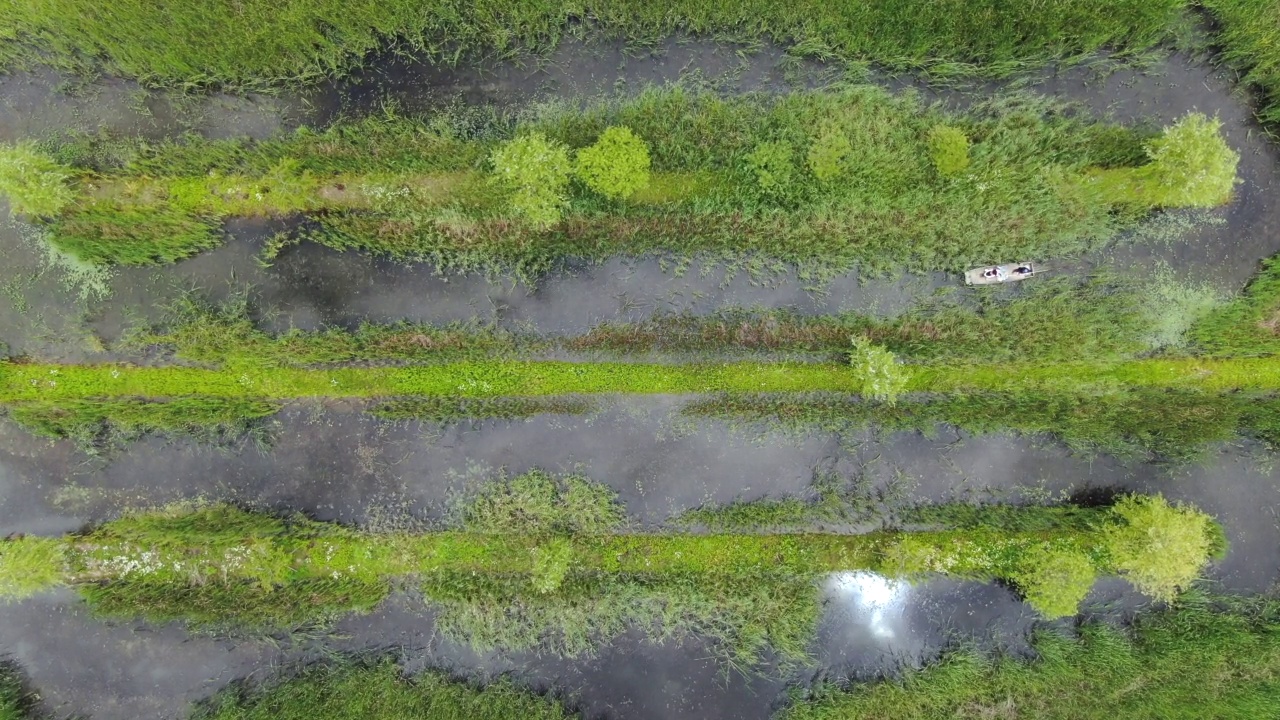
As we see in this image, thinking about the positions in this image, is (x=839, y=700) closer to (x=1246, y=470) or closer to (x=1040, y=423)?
(x=1040, y=423)

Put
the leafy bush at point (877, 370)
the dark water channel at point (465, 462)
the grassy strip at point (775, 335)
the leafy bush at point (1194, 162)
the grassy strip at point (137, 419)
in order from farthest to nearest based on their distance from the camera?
the dark water channel at point (465, 462), the grassy strip at point (137, 419), the grassy strip at point (775, 335), the leafy bush at point (877, 370), the leafy bush at point (1194, 162)

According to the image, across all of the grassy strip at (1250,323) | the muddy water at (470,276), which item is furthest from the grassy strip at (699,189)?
the grassy strip at (1250,323)

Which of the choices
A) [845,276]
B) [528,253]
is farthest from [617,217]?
[845,276]

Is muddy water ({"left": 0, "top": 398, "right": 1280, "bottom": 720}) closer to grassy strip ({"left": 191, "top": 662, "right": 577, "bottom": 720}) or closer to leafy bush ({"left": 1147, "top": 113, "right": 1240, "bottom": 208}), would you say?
grassy strip ({"left": 191, "top": 662, "right": 577, "bottom": 720})

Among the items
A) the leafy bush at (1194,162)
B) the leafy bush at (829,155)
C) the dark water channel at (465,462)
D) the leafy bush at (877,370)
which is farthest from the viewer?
the dark water channel at (465,462)

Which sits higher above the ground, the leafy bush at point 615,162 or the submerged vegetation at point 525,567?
the leafy bush at point 615,162

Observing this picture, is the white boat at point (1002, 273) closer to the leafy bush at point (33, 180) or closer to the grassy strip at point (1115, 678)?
the grassy strip at point (1115, 678)

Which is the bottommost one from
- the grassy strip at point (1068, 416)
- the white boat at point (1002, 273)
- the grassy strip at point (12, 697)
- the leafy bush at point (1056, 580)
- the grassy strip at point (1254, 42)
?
the grassy strip at point (12, 697)

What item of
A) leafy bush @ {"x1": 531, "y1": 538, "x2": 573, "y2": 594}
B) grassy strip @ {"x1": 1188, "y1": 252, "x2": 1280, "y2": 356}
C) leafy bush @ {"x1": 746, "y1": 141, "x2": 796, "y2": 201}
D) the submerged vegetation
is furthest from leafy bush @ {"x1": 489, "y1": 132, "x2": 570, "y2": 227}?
grassy strip @ {"x1": 1188, "y1": 252, "x2": 1280, "y2": 356}
